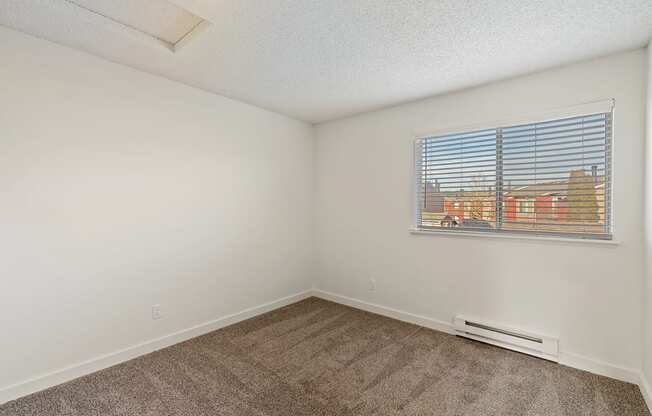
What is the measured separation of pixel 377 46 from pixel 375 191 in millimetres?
1747

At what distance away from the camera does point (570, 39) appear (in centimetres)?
201

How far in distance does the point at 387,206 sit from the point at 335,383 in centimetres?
193

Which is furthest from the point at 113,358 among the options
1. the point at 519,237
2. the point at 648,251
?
the point at 648,251

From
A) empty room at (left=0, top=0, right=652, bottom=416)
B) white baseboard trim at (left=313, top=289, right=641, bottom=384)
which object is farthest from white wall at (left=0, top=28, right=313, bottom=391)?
white baseboard trim at (left=313, top=289, right=641, bottom=384)

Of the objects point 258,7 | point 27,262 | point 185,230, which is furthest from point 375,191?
point 27,262

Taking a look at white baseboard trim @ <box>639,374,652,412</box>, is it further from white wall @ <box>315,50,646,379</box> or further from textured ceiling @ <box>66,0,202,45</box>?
textured ceiling @ <box>66,0,202,45</box>

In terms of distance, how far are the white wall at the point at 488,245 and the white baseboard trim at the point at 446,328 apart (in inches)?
0.7

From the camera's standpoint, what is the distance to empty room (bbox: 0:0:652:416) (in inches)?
76.5

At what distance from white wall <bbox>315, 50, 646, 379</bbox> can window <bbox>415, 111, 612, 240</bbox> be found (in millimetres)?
117

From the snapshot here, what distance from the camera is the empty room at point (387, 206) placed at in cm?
194

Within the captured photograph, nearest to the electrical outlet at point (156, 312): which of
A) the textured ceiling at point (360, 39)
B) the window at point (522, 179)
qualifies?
the textured ceiling at point (360, 39)

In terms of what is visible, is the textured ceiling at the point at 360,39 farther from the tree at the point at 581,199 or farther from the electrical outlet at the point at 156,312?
the electrical outlet at the point at 156,312

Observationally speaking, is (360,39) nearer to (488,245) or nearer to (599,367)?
(488,245)

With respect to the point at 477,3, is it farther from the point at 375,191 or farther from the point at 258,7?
the point at 375,191
